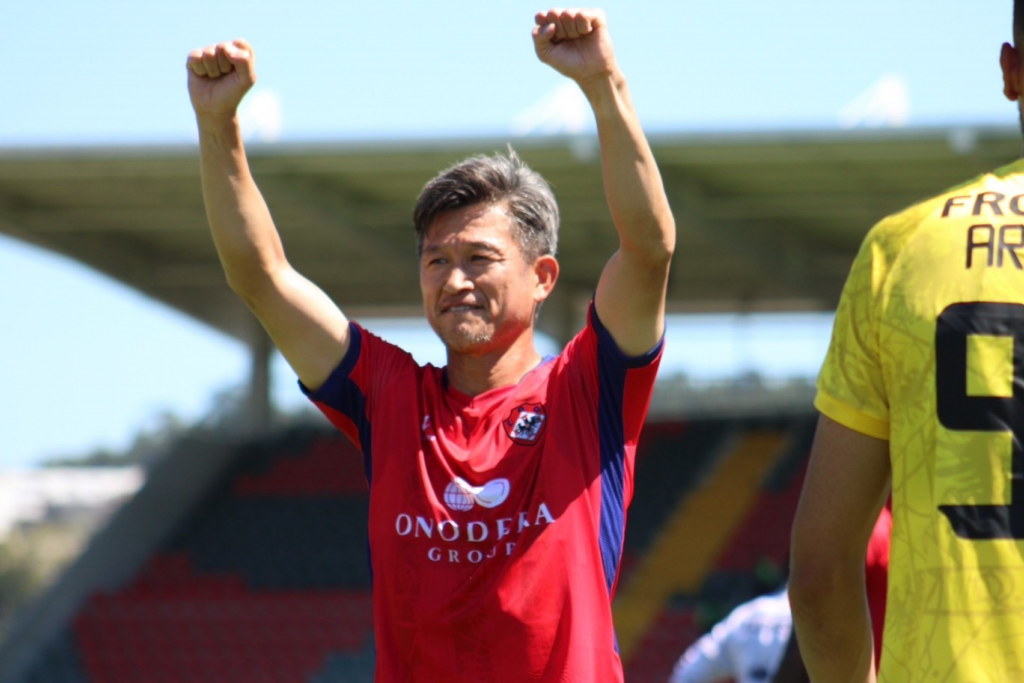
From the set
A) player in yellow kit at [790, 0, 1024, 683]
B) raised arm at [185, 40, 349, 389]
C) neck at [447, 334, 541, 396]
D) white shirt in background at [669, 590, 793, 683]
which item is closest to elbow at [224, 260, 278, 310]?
raised arm at [185, 40, 349, 389]

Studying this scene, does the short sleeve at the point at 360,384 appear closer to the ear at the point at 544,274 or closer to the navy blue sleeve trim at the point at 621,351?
the ear at the point at 544,274

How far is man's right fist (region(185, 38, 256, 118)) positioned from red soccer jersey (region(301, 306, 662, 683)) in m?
0.61

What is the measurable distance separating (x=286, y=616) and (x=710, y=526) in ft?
19.8

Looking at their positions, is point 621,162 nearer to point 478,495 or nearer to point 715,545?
point 478,495

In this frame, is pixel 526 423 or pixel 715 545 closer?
pixel 526 423

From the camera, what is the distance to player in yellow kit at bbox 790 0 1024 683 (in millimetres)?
1889

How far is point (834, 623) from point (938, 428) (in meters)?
0.40

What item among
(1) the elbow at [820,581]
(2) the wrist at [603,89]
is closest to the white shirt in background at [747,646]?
(2) the wrist at [603,89]

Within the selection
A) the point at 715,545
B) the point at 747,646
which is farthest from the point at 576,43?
the point at 715,545

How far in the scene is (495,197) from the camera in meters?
3.13

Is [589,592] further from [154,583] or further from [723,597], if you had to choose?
[154,583]

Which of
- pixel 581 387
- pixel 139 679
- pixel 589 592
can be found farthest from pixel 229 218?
pixel 139 679

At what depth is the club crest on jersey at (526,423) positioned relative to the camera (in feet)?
9.65

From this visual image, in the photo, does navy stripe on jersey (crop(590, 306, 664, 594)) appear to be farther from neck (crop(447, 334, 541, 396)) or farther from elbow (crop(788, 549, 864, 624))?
elbow (crop(788, 549, 864, 624))
